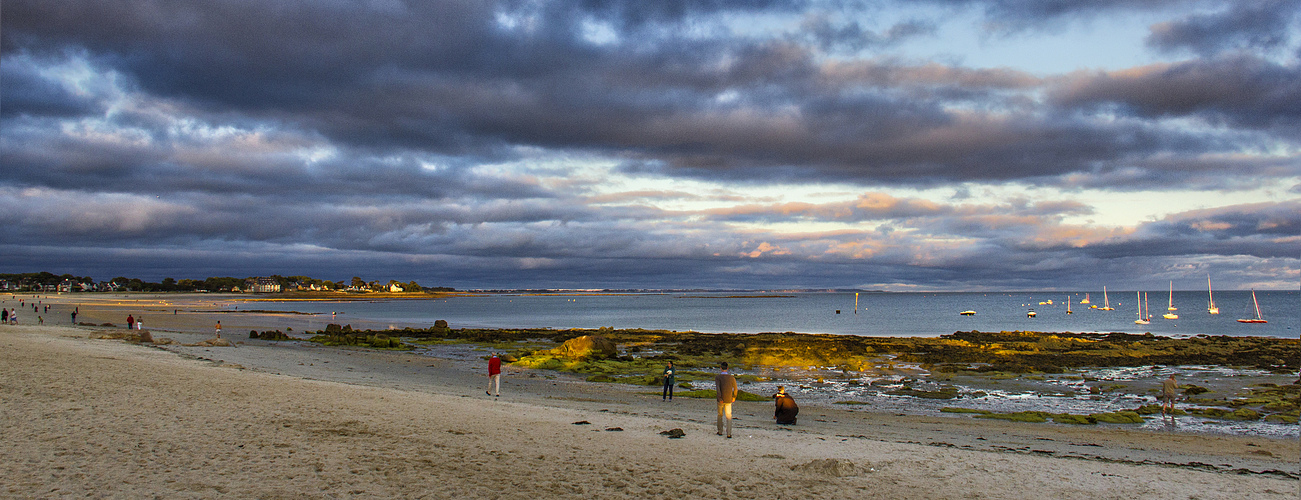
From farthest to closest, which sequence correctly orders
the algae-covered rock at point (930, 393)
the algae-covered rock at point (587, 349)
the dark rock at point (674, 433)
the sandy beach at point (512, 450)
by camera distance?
1. the algae-covered rock at point (587, 349)
2. the algae-covered rock at point (930, 393)
3. the dark rock at point (674, 433)
4. the sandy beach at point (512, 450)

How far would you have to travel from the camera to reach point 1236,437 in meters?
19.2

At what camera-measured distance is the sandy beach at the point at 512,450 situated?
33.9 feet

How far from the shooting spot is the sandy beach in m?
10.3

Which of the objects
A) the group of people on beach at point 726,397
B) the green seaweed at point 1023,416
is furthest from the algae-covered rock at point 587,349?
the green seaweed at point 1023,416

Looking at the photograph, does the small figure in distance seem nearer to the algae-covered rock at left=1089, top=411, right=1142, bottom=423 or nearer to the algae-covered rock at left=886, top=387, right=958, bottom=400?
the algae-covered rock at left=886, top=387, right=958, bottom=400

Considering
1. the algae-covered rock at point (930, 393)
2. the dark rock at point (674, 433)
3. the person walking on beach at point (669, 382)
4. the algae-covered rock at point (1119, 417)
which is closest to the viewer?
the dark rock at point (674, 433)

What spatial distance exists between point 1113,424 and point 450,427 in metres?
20.2

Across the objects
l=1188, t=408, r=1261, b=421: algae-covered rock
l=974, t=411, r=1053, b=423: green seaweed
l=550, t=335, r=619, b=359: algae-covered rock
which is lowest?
l=1188, t=408, r=1261, b=421: algae-covered rock

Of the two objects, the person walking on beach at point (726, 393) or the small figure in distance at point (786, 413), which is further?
the small figure in distance at point (786, 413)

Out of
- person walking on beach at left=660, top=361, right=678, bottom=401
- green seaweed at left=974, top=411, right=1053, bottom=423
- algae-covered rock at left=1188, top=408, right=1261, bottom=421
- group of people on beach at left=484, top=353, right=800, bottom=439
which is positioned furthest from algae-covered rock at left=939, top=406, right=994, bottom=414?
person walking on beach at left=660, top=361, right=678, bottom=401

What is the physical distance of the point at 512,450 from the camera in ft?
41.8

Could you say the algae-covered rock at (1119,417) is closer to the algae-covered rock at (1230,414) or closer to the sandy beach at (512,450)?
the sandy beach at (512,450)

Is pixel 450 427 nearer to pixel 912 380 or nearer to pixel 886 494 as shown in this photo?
pixel 886 494

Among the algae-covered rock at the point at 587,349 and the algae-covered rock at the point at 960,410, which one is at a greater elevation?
the algae-covered rock at the point at 587,349
